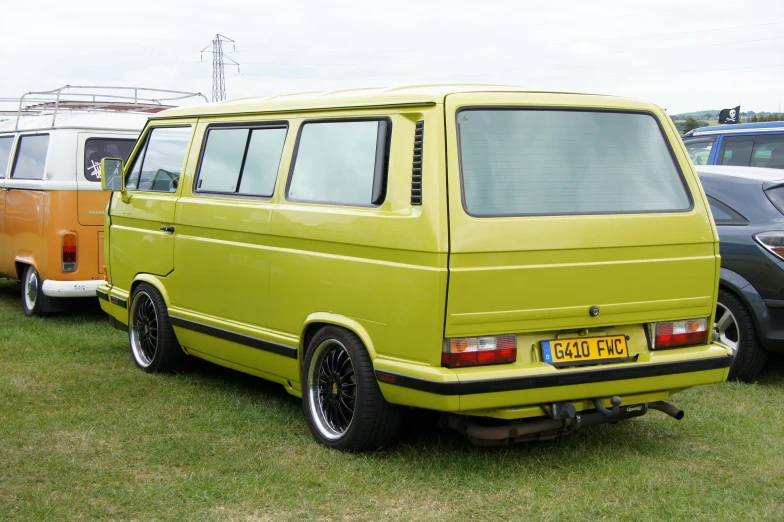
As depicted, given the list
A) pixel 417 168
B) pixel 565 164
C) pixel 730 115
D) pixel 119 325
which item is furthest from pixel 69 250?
pixel 730 115

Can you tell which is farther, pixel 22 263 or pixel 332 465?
pixel 22 263

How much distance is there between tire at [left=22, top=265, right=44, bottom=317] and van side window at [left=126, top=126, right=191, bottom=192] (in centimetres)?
286

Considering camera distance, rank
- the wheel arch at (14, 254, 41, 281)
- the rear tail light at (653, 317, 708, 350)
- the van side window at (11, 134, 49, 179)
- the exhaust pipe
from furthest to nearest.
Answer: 1. the van side window at (11, 134, 49, 179)
2. the wheel arch at (14, 254, 41, 281)
3. the exhaust pipe
4. the rear tail light at (653, 317, 708, 350)

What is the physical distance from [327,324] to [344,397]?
16.6 inches

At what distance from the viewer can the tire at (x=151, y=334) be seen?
24.4 ft

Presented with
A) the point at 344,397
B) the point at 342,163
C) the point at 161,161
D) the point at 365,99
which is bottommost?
the point at 344,397

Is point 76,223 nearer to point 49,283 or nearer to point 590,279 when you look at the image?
point 49,283

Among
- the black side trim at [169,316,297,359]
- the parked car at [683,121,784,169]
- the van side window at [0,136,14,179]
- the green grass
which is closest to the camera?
the green grass

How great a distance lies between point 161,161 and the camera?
768cm

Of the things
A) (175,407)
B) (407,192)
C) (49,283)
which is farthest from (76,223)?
(407,192)

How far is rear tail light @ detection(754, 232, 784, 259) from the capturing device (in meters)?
7.23

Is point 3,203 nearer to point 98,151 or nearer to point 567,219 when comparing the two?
point 98,151

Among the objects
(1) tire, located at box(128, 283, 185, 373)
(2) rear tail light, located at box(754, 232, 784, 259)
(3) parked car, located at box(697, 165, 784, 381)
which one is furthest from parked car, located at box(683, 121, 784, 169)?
(1) tire, located at box(128, 283, 185, 373)

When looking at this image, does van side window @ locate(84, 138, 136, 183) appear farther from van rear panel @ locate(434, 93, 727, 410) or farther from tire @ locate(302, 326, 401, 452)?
van rear panel @ locate(434, 93, 727, 410)
